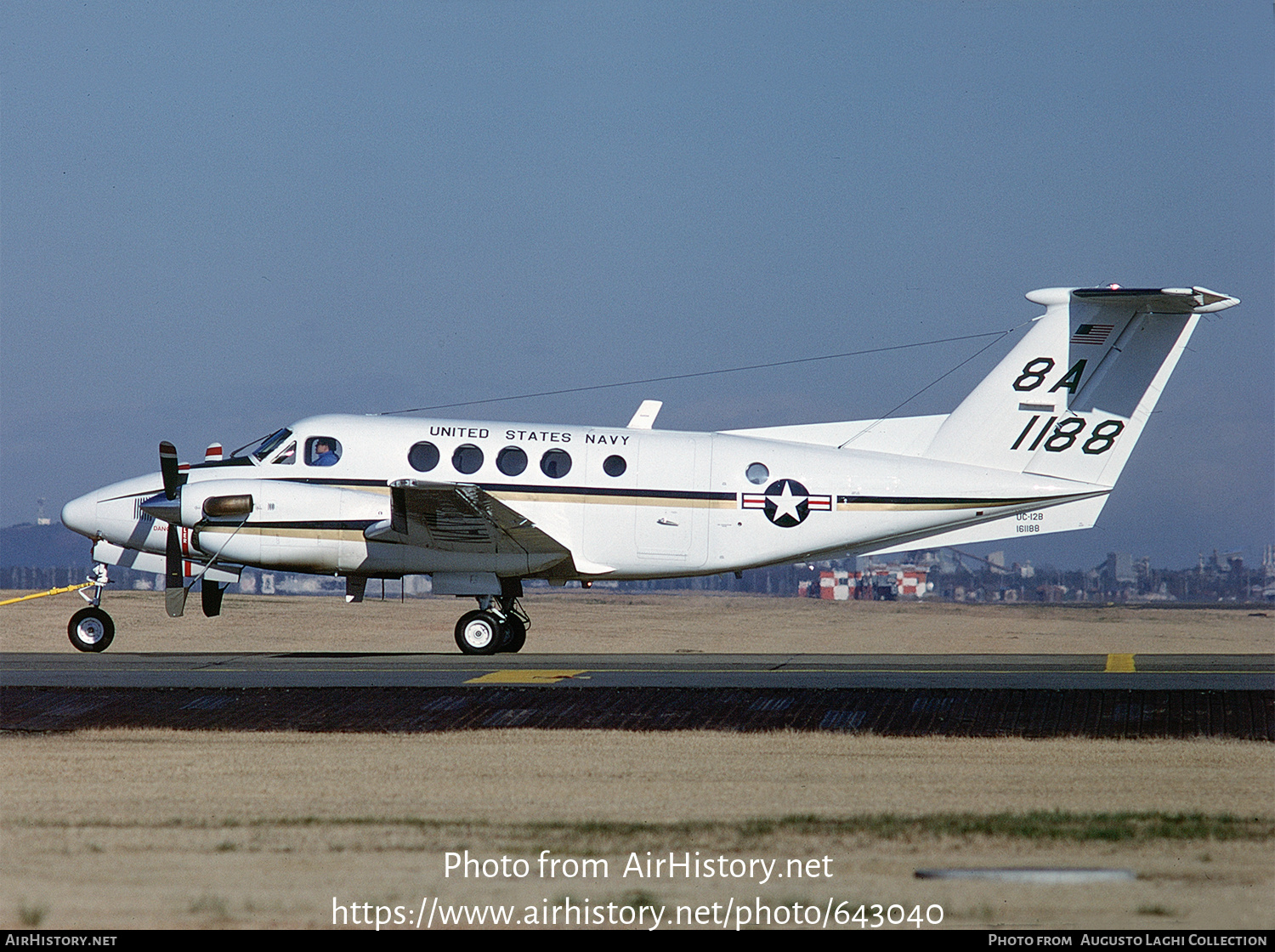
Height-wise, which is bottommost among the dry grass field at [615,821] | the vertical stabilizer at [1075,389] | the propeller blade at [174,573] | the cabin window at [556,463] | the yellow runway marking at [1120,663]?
the yellow runway marking at [1120,663]

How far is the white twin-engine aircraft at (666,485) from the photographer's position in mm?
19281

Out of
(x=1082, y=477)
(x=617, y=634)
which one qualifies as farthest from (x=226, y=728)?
(x=617, y=634)

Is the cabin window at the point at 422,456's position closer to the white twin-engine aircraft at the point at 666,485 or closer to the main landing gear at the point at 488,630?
the white twin-engine aircraft at the point at 666,485

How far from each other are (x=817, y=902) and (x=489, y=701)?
754cm

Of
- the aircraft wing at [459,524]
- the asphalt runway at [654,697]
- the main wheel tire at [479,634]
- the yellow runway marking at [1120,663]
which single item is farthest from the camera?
the main wheel tire at [479,634]

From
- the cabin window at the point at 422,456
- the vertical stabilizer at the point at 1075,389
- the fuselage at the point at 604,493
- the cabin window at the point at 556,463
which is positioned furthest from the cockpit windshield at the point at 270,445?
the vertical stabilizer at the point at 1075,389

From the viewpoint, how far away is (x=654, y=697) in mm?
14047

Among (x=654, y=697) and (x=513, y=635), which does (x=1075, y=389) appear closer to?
(x=654, y=697)

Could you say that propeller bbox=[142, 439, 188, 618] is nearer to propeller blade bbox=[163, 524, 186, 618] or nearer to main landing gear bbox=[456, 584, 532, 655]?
propeller blade bbox=[163, 524, 186, 618]

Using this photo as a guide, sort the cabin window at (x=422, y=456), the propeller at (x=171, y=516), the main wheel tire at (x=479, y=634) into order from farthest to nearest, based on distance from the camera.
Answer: the main wheel tire at (x=479, y=634) → the cabin window at (x=422, y=456) → the propeller at (x=171, y=516)

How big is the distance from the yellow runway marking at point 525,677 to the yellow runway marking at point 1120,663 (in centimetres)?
699

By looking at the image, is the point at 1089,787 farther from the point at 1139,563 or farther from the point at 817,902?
the point at 1139,563

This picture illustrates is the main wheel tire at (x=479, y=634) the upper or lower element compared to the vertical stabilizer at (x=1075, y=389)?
lower

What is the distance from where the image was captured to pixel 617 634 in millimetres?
38219
